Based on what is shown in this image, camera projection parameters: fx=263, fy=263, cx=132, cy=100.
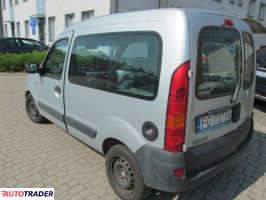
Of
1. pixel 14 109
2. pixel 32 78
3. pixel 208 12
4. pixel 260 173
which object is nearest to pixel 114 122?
pixel 208 12

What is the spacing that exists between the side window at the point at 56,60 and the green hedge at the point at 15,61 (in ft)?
22.7

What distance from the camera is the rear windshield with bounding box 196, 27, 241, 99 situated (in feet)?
7.67

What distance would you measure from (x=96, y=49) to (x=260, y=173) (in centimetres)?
268

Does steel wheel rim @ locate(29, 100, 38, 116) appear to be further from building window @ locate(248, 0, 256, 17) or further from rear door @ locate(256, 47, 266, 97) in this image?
building window @ locate(248, 0, 256, 17)

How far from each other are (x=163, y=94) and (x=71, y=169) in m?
1.89

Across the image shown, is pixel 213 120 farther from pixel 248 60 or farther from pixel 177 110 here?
pixel 248 60

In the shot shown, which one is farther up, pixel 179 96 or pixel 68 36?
pixel 68 36

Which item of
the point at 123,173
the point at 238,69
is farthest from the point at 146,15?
the point at 123,173

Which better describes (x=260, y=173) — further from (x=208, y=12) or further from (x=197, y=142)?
(x=208, y=12)

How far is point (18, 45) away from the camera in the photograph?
12.3 meters

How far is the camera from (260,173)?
3508 mm

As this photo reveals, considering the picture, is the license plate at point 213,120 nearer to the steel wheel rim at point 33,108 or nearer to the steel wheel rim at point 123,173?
the steel wheel rim at point 123,173

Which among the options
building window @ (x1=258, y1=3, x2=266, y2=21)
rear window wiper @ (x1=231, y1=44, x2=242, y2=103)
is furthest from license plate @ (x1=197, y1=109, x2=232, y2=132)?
building window @ (x1=258, y1=3, x2=266, y2=21)

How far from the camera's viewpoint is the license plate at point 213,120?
2.45 m
